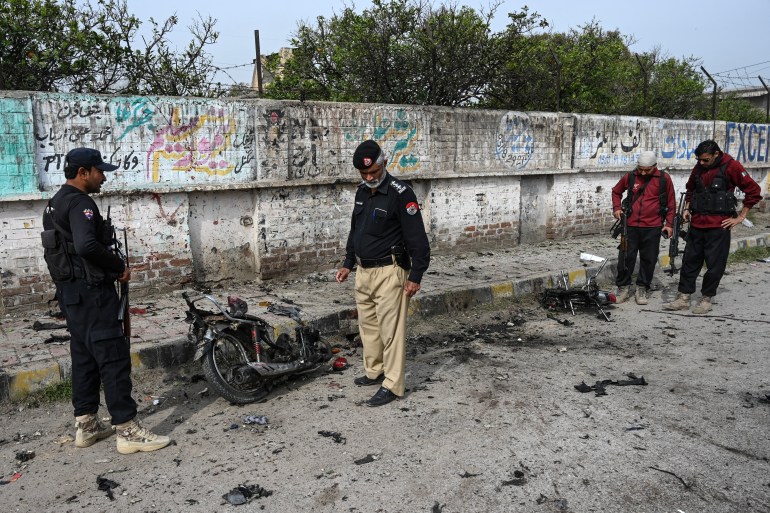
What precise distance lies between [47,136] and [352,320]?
365 cm

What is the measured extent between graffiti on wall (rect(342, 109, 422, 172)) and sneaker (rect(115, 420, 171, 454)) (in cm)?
528

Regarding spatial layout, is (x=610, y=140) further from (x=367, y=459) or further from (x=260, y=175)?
(x=367, y=459)

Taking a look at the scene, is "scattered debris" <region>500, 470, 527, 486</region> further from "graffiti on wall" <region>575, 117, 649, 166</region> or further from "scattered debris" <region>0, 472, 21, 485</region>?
"graffiti on wall" <region>575, 117, 649, 166</region>

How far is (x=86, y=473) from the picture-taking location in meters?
3.61

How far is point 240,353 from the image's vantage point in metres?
4.71

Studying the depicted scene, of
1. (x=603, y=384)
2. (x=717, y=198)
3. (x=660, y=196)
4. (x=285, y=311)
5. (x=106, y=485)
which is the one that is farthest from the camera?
(x=660, y=196)

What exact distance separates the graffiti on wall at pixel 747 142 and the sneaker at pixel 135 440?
1558cm

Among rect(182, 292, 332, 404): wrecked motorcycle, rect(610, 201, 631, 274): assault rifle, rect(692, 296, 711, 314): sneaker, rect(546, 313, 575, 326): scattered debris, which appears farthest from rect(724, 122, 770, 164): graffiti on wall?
rect(182, 292, 332, 404): wrecked motorcycle

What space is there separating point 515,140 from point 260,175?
4881 mm

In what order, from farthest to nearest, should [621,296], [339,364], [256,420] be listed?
[621,296]
[339,364]
[256,420]

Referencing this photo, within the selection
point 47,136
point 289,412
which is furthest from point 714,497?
point 47,136

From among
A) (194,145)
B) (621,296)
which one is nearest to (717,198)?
(621,296)

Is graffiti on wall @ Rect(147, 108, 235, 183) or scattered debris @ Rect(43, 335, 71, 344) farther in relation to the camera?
graffiti on wall @ Rect(147, 108, 235, 183)

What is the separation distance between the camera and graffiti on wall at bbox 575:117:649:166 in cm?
1156
